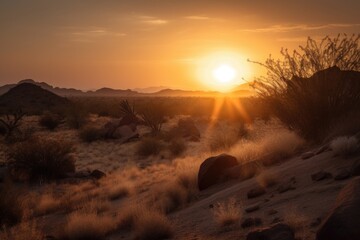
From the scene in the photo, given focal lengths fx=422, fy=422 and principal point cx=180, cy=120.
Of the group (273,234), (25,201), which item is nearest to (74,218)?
(25,201)

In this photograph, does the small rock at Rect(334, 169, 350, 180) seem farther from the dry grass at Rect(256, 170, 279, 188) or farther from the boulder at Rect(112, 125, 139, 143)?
the boulder at Rect(112, 125, 139, 143)

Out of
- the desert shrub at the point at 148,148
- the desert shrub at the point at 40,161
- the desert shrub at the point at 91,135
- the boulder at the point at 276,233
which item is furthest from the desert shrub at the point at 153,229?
the desert shrub at the point at 91,135

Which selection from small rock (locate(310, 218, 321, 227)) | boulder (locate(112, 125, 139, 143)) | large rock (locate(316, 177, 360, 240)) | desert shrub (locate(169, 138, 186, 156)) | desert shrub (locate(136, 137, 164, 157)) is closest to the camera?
large rock (locate(316, 177, 360, 240))

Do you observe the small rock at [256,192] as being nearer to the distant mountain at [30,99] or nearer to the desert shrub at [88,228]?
the desert shrub at [88,228]

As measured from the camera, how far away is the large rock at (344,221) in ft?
15.4

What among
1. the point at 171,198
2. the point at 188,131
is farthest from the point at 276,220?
the point at 188,131

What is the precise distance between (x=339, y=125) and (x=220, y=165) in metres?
3.38

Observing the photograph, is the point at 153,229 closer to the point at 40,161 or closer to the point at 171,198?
the point at 171,198

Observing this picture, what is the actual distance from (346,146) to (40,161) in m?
12.6

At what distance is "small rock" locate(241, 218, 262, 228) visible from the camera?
22.2 feet

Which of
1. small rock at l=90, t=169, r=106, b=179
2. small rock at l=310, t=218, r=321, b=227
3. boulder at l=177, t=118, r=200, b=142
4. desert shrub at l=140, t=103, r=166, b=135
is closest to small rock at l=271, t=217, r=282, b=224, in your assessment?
small rock at l=310, t=218, r=321, b=227

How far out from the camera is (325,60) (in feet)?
44.6

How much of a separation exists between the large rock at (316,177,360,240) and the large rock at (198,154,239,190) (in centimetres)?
623

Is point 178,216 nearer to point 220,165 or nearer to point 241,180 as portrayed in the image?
point 241,180
